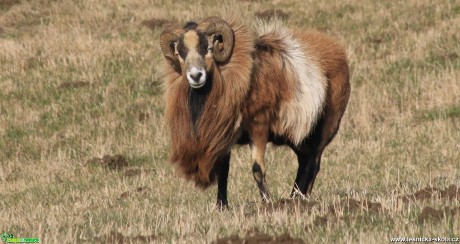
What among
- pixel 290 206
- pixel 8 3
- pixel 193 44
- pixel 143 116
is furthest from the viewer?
pixel 8 3

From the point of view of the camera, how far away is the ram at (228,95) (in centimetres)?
995

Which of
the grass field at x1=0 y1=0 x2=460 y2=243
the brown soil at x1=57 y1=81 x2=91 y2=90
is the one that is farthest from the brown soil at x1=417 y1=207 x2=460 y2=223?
the brown soil at x1=57 y1=81 x2=91 y2=90

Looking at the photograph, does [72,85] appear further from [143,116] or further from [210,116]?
[210,116]

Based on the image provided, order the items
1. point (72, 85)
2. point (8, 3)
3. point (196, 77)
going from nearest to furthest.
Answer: point (196, 77) < point (72, 85) < point (8, 3)

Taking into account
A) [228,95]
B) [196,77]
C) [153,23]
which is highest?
[153,23]

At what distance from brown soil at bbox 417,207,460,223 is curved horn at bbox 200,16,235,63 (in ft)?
12.6

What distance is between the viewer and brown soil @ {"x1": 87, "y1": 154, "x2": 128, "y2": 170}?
1536 cm

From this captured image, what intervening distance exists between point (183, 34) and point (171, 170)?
5.20 metres

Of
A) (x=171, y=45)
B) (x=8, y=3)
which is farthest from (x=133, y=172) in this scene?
(x=8, y=3)

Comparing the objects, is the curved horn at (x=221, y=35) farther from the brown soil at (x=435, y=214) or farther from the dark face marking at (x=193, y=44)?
the brown soil at (x=435, y=214)

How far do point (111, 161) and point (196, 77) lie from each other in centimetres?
627

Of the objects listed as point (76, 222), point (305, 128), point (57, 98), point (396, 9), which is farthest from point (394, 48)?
point (76, 222)

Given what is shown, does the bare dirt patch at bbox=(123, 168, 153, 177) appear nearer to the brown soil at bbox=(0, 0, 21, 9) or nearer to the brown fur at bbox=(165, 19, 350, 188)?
the brown fur at bbox=(165, 19, 350, 188)

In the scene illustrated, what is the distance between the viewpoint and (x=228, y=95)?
9.91 m
